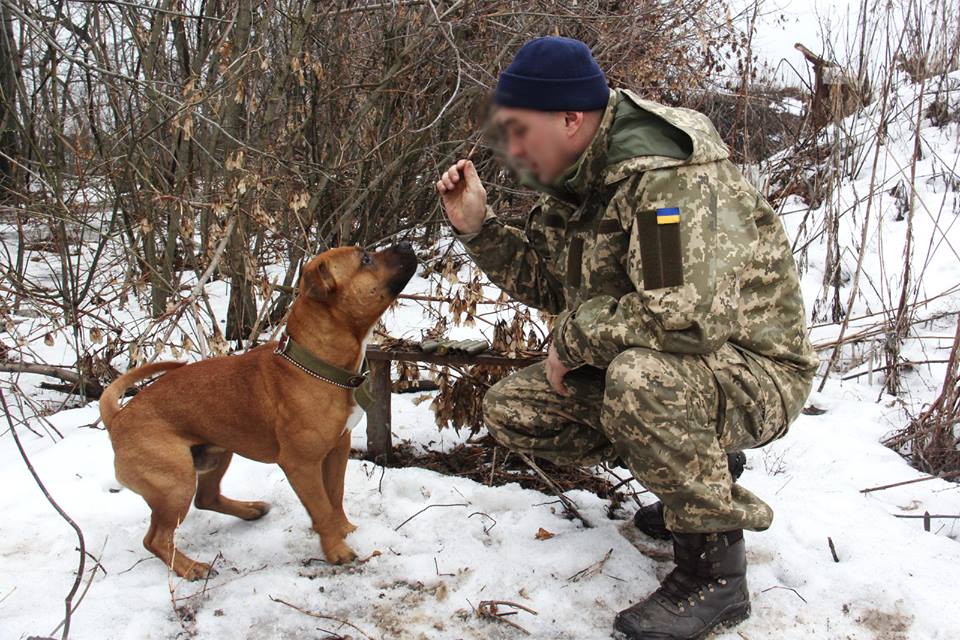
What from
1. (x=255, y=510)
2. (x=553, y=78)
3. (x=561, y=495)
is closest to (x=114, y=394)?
(x=255, y=510)

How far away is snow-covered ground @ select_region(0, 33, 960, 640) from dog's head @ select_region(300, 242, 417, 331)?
3.09 ft

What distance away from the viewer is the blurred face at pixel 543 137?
232 centimetres

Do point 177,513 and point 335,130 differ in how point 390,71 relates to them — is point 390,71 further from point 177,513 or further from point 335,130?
point 177,513

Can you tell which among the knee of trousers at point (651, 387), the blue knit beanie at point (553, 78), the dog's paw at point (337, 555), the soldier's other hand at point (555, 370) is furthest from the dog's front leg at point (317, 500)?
the blue knit beanie at point (553, 78)

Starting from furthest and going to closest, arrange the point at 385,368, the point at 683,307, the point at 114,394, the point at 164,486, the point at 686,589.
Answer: the point at 385,368 < the point at 114,394 < the point at 164,486 < the point at 686,589 < the point at 683,307

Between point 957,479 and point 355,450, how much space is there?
9.55 feet

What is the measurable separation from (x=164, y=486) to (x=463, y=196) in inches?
61.7

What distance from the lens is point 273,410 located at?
110 inches

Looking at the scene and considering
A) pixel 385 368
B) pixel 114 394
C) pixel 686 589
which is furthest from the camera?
pixel 385 368

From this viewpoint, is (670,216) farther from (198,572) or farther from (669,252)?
(198,572)

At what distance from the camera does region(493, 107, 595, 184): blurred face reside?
232 cm

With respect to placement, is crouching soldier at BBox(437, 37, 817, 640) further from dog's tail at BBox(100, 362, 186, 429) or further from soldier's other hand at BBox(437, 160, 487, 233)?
dog's tail at BBox(100, 362, 186, 429)

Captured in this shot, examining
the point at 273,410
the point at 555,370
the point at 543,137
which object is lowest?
the point at 273,410

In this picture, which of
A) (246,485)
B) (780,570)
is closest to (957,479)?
(780,570)
